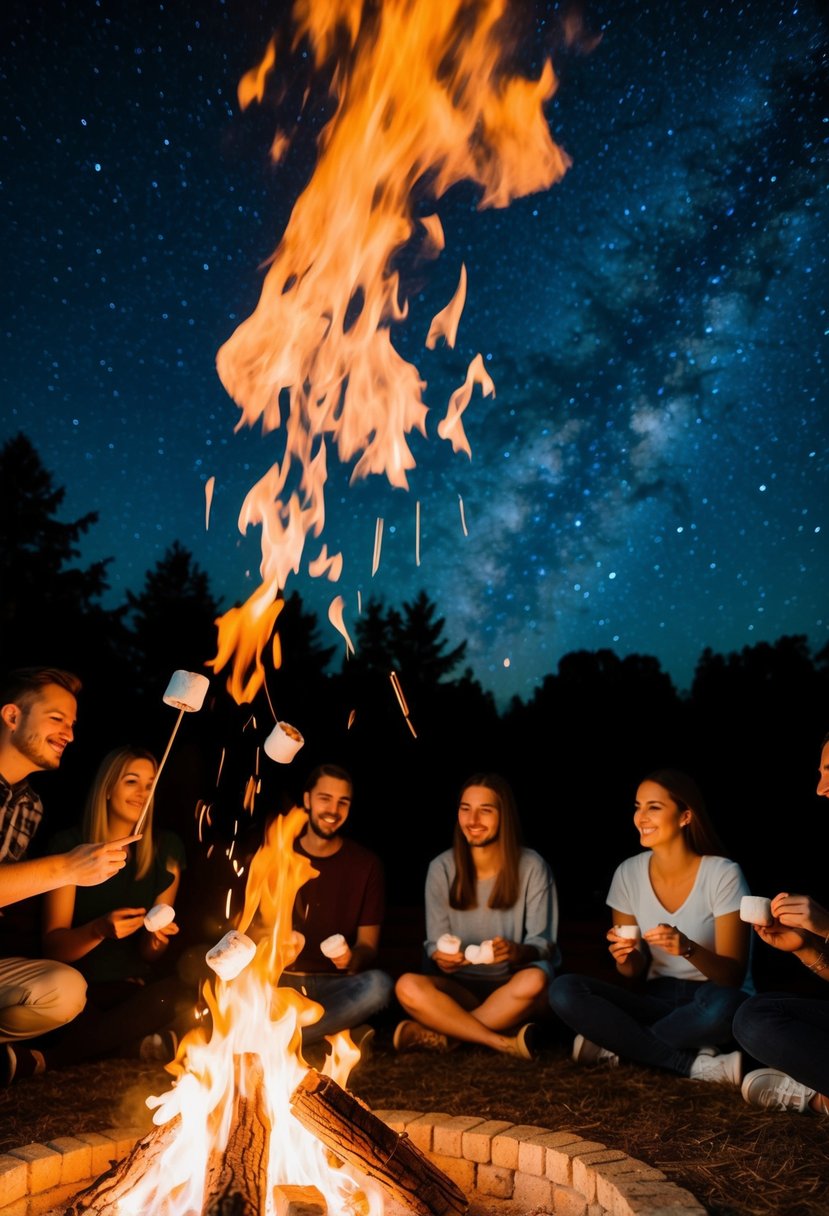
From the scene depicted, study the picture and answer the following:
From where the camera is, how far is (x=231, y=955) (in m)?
3.14

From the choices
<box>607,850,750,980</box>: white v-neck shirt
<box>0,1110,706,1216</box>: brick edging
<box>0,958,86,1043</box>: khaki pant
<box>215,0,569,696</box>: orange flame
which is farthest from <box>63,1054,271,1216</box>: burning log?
<box>215,0,569,696</box>: orange flame

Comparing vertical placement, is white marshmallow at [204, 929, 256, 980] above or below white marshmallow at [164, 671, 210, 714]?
below

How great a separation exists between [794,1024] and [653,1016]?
107cm

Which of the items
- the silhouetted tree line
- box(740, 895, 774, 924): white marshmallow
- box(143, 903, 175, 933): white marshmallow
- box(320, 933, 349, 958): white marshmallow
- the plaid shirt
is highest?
the silhouetted tree line

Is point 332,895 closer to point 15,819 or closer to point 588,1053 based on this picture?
point 588,1053

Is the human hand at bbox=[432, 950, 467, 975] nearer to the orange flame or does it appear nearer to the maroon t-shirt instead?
the maroon t-shirt

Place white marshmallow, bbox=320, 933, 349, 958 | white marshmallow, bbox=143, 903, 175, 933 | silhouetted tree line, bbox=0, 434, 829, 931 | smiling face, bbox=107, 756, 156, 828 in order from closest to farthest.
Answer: white marshmallow, bbox=143, 903, 175, 933 < white marshmallow, bbox=320, 933, 349, 958 < smiling face, bbox=107, 756, 156, 828 < silhouetted tree line, bbox=0, 434, 829, 931

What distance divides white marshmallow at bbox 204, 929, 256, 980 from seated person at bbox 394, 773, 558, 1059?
1725 mm

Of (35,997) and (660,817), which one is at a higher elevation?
(660,817)

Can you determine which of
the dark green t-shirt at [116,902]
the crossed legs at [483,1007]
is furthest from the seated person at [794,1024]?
the dark green t-shirt at [116,902]

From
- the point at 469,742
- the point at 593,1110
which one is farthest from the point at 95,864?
the point at 469,742

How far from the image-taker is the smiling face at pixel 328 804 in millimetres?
5176

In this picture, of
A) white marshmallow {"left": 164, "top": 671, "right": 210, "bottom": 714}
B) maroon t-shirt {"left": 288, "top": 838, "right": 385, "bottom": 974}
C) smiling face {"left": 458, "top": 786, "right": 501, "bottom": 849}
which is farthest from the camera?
smiling face {"left": 458, "top": 786, "right": 501, "bottom": 849}

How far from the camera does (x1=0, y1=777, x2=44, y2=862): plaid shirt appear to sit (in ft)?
13.6
